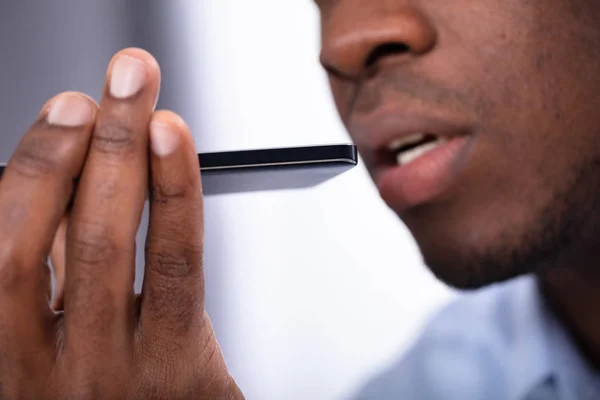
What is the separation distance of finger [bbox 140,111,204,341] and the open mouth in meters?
0.21

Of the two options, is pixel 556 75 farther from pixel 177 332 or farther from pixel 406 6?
pixel 177 332

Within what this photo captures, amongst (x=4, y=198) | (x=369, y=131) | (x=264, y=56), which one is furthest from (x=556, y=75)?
(x=264, y=56)

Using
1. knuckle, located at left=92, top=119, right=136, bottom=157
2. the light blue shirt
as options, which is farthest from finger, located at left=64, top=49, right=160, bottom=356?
the light blue shirt

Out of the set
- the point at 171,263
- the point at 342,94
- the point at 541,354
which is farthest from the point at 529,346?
the point at 171,263

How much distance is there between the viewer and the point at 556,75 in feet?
1.65

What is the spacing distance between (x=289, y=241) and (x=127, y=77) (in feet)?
2.04

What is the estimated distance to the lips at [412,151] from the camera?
0.52 m

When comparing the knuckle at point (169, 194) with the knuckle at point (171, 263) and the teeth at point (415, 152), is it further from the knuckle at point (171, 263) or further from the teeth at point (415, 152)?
the teeth at point (415, 152)

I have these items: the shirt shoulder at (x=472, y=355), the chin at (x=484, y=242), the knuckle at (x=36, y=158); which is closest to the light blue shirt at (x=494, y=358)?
the shirt shoulder at (x=472, y=355)

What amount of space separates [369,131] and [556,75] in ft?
0.52

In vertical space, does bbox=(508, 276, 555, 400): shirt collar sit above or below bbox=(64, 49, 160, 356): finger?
below

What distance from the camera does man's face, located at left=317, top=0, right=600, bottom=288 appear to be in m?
0.50

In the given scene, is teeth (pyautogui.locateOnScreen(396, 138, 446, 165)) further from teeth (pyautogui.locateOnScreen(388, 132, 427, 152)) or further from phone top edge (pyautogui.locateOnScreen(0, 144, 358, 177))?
phone top edge (pyautogui.locateOnScreen(0, 144, 358, 177))

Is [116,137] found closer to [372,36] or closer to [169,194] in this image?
[169,194]
